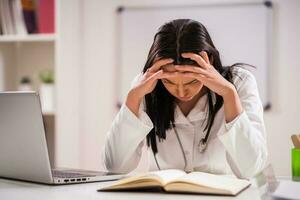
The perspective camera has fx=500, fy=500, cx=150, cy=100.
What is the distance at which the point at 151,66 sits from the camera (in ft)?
4.93

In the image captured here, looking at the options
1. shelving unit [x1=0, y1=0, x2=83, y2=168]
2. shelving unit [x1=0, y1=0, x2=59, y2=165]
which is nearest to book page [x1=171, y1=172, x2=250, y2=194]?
shelving unit [x1=0, y1=0, x2=83, y2=168]

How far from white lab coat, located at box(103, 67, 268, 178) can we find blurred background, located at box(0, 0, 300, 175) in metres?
1.12

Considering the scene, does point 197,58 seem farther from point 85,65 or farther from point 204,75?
point 85,65

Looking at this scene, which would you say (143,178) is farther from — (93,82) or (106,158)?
(93,82)

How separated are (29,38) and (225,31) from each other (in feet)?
3.55

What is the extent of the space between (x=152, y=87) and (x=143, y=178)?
49 cm

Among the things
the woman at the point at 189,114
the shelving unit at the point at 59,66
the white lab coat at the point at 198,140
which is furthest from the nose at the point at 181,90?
the shelving unit at the point at 59,66

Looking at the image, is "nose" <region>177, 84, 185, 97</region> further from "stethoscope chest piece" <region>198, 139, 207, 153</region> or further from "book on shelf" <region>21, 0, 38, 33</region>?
"book on shelf" <region>21, 0, 38, 33</region>

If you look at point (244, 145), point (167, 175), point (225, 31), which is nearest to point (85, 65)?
point (225, 31)

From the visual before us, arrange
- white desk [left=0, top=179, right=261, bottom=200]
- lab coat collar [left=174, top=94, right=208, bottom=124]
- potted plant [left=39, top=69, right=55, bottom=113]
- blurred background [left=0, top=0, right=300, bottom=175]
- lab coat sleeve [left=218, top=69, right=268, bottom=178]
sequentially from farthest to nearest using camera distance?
potted plant [left=39, top=69, right=55, bottom=113], blurred background [left=0, top=0, right=300, bottom=175], lab coat collar [left=174, top=94, right=208, bottom=124], lab coat sleeve [left=218, top=69, right=268, bottom=178], white desk [left=0, top=179, right=261, bottom=200]

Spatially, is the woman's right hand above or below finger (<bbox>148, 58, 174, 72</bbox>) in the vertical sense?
below

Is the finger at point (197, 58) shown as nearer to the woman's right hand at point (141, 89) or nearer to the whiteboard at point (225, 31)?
the woman's right hand at point (141, 89)

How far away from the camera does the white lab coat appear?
1.37 m

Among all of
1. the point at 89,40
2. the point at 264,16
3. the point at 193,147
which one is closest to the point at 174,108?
the point at 193,147
